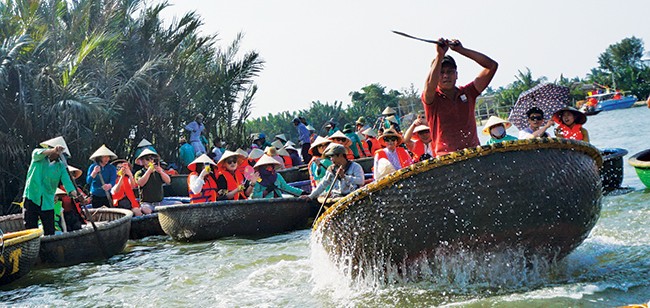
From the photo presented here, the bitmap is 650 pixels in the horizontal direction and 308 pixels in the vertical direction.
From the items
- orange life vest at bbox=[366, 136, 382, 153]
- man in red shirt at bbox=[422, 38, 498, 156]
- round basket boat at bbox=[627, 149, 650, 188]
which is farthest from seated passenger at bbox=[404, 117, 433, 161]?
orange life vest at bbox=[366, 136, 382, 153]

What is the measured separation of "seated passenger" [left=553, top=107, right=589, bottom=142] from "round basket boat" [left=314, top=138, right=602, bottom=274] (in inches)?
158

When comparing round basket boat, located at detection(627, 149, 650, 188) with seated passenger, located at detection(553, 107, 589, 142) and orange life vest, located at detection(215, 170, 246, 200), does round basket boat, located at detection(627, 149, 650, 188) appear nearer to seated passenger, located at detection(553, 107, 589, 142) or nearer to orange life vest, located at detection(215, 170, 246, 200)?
seated passenger, located at detection(553, 107, 589, 142)

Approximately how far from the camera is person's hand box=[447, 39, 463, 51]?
544 centimetres

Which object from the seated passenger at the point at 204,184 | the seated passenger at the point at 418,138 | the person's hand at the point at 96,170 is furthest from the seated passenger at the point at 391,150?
the person's hand at the point at 96,170

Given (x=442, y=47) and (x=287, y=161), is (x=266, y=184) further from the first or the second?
(x=287, y=161)

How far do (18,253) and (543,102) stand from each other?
6.56m

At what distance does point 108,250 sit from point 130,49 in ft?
36.5

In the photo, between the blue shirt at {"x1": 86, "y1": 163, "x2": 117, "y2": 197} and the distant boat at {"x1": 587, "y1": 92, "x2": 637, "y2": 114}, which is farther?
the distant boat at {"x1": 587, "y1": 92, "x2": 637, "y2": 114}

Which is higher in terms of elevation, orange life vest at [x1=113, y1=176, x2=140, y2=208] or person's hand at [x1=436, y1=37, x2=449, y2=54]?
person's hand at [x1=436, y1=37, x2=449, y2=54]

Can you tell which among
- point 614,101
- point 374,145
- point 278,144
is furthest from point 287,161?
point 614,101

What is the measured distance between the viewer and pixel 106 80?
57.3ft

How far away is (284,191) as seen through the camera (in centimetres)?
1130

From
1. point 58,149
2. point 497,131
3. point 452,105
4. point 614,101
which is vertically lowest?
point 614,101

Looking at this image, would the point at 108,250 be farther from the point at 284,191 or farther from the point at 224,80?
the point at 224,80
